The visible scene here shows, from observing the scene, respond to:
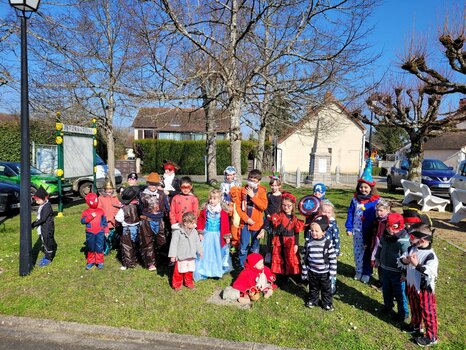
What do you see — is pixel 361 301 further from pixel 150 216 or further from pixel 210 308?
pixel 150 216

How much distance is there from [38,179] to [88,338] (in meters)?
10.2

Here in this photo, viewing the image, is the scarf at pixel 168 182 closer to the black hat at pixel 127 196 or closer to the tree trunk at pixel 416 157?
the black hat at pixel 127 196

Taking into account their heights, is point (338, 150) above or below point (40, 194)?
above

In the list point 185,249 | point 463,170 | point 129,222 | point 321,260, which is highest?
point 463,170

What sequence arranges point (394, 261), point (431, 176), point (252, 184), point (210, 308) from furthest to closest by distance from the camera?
point (431, 176) < point (252, 184) < point (210, 308) < point (394, 261)

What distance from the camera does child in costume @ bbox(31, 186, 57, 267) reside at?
5588 mm

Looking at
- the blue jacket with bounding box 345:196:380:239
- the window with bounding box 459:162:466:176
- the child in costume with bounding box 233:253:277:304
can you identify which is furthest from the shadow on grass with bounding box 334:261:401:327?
the window with bounding box 459:162:466:176

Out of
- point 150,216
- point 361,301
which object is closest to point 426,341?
point 361,301

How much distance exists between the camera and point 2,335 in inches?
148

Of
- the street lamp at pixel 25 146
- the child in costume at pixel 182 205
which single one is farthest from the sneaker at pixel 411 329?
the street lamp at pixel 25 146

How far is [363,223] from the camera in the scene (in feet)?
16.9

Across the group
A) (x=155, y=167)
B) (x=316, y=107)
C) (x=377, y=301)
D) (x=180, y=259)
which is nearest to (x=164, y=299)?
(x=180, y=259)

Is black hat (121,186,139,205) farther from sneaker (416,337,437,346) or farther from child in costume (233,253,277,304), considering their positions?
sneaker (416,337,437,346)

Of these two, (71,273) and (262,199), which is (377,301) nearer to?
(262,199)
